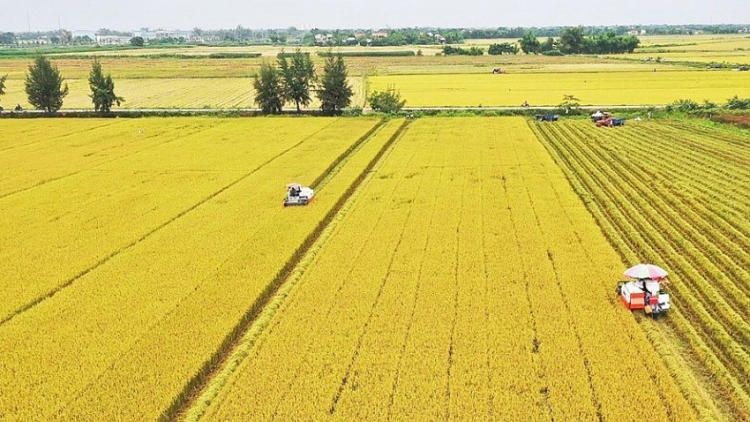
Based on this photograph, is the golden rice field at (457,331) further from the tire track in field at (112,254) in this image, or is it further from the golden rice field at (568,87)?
the golden rice field at (568,87)

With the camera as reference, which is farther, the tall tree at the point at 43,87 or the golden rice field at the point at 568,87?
the golden rice field at the point at 568,87

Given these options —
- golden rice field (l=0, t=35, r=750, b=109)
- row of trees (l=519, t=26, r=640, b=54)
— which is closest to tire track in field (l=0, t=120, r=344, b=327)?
golden rice field (l=0, t=35, r=750, b=109)

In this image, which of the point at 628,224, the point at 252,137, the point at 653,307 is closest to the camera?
the point at 653,307

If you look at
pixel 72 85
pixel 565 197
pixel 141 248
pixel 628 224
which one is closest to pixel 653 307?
pixel 628 224

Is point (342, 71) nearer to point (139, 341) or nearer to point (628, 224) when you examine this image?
point (628, 224)

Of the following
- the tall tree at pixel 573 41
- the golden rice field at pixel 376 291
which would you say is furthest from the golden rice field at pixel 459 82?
the golden rice field at pixel 376 291

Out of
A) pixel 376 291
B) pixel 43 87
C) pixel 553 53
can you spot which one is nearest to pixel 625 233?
pixel 376 291

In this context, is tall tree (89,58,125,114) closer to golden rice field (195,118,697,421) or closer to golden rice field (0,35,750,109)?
golden rice field (0,35,750,109)

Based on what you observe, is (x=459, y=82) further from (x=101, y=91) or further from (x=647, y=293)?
(x=647, y=293)
